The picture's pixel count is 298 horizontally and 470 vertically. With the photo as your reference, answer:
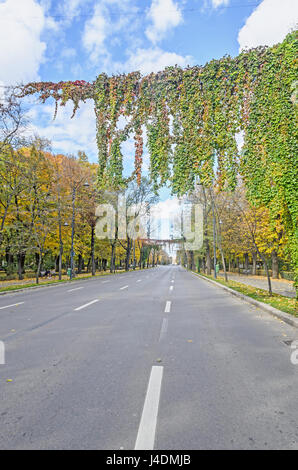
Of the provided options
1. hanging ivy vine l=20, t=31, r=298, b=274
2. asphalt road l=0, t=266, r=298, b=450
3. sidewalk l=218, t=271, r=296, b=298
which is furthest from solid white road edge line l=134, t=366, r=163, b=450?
sidewalk l=218, t=271, r=296, b=298

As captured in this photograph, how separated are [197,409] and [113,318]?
4.92 meters

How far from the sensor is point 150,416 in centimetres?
279

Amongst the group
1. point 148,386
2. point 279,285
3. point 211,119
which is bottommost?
point 279,285

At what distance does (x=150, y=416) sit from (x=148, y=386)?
710 millimetres

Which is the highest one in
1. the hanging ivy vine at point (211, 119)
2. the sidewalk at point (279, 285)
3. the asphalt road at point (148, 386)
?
the hanging ivy vine at point (211, 119)

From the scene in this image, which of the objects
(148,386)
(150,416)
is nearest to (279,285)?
(148,386)

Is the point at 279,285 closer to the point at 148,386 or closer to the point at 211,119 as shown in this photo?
the point at 211,119

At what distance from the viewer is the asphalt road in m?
2.50

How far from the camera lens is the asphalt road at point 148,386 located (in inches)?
98.6

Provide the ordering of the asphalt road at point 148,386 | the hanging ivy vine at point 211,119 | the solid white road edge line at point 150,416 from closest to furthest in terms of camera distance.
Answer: the solid white road edge line at point 150,416 → the asphalt road at point 148,386 → the hanging ivy vine at point 211,119

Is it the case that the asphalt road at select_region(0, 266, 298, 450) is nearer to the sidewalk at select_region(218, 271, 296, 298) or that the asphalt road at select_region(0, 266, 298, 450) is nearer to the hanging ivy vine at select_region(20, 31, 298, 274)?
the hanging ivy vine at select_region(20, 31, 298, 274)

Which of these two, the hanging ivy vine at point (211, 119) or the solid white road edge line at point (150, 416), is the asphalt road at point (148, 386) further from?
the hanging ivy vine at point (211, 119)

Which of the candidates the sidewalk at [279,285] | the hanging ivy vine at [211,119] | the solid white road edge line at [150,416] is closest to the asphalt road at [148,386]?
the solid white road edge line at [150,416]
